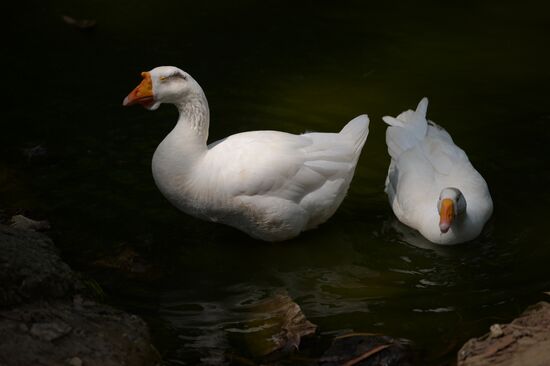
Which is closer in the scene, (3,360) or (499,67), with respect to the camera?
(3,360)

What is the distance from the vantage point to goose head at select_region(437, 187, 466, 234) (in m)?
5.43

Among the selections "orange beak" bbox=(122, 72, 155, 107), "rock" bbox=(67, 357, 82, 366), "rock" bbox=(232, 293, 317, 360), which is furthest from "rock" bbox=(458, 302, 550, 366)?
"orange beak" bbox=(122, 72, 155, 107)

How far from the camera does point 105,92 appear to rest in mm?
7871

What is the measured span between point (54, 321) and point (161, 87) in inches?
71.1

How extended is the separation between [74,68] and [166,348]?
14.8 ft

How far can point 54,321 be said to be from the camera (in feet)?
14.2

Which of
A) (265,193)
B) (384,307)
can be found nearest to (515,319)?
(384,307)

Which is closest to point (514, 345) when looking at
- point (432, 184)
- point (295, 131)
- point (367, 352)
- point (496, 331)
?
point (496, 331)

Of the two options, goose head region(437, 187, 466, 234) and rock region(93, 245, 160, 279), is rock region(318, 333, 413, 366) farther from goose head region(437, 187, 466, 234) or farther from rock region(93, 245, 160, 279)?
rock region(93, 245, 160, 279)

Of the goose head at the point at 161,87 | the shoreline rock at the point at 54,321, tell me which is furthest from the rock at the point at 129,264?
the goose head at the point at 161,87

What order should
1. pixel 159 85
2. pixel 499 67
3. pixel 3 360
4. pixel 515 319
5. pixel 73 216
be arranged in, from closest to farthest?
pixel 3 360 → pixel 515 319 → pixel 159 85 → pixel 73 216 → pixel 499 67

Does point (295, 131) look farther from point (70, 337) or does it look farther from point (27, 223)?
point (70, 337)

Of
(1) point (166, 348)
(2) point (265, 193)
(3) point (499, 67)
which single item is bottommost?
(1) point (166, 348)

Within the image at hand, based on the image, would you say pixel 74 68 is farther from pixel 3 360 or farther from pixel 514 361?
pixel 514 361
